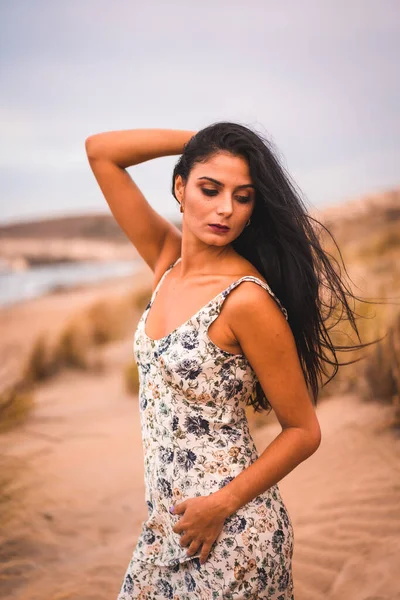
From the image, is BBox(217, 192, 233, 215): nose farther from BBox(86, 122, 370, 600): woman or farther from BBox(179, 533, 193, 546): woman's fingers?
BBox(179, 533, 193, 546): woman's fingers

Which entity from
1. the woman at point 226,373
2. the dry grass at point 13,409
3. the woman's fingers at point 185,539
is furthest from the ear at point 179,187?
the dry grass at point 13,409

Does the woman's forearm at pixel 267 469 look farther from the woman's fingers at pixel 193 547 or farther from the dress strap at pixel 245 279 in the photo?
the dress strap at pixel 245 279

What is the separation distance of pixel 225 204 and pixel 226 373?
454 mm

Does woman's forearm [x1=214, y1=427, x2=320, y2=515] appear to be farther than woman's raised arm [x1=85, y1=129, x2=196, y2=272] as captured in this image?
No

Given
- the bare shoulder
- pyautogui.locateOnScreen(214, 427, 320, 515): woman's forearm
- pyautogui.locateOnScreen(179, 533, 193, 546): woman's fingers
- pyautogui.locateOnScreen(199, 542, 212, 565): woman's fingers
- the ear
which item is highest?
the ear

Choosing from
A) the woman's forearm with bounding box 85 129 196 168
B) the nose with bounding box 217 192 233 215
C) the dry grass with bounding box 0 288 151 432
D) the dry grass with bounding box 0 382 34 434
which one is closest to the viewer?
the nose with bounding box 217 192 233 215

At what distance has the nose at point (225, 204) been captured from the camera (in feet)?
5.41

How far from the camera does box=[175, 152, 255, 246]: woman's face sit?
166 centimetres

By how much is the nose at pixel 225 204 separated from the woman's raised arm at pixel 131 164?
1.39 ft

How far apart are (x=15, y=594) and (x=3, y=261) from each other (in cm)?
817

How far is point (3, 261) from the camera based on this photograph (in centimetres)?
1046

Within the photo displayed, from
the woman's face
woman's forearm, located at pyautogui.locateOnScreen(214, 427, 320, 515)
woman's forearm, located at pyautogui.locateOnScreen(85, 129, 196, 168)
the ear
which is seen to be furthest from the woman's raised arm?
woman's forearm, located at pyautogui.locateOnScreen(214, 427, 320, 515)

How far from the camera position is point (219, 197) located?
1.67 meters

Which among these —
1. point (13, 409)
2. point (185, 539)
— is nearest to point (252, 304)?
point (185, 539)
